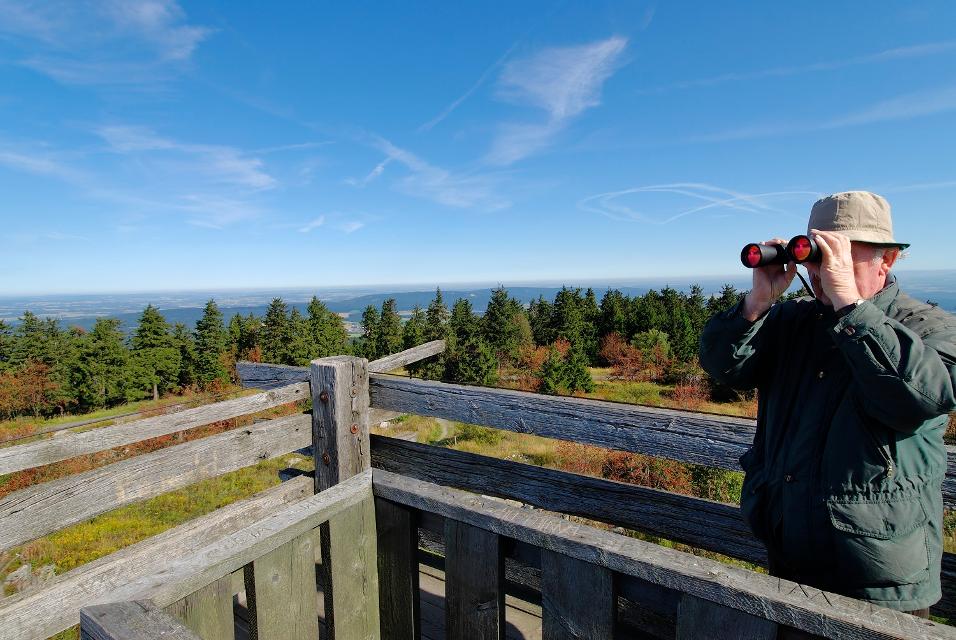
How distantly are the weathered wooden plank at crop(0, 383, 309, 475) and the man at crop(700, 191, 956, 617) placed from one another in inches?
111

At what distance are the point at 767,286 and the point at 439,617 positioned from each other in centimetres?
268

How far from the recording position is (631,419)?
237cm

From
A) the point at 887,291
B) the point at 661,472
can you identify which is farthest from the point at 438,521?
the point at 661,472

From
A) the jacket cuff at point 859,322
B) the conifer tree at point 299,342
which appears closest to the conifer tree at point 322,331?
the conifer tree at point 299,342

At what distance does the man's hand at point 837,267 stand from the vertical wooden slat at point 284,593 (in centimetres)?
181

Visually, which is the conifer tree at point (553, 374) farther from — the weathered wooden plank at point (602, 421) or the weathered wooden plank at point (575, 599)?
the weathered wooden plank at point (575, 599)

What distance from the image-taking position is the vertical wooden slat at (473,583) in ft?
4.80

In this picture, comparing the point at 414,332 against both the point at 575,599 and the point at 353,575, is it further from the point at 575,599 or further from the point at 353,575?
the point at 575,599

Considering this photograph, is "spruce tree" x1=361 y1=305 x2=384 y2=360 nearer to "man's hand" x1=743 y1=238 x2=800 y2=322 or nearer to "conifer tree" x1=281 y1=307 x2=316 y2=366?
"conifer tree" x1=281 y1=307 x2=316 y2=366

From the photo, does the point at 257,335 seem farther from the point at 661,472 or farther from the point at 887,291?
the point at 887,291

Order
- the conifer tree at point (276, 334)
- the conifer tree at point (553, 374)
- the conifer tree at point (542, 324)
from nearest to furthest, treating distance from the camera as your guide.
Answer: the conifer tree at point (553, 374) → the conifer tree at point (276, 334) → the conifer tree at point (542, 324)

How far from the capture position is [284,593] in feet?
4.85

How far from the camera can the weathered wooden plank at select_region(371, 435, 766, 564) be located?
90.8 inches

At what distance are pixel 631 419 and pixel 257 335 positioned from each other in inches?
1945
